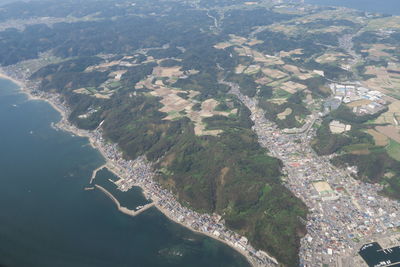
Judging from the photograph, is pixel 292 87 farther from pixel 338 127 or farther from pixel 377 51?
pixel 377 51

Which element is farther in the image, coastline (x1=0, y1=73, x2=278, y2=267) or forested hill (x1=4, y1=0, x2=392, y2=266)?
forested hill (x1=4, y1=0, x2=392, y2=266)

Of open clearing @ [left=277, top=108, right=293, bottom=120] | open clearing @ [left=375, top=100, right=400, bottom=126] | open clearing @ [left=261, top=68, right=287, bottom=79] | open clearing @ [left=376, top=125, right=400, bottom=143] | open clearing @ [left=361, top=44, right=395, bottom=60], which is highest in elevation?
open clearing @ [left=376, top=125, right=400, bottom=143]

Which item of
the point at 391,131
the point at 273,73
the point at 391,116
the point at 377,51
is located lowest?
the point at 273,73

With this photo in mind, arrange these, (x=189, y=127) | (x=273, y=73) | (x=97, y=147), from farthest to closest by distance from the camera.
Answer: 1. (x=273, y=73)
2. (x=189, y=127)
3. (x=97, y=147)

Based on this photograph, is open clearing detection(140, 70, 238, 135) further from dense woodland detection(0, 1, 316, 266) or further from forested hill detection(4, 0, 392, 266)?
dense woodland detection(0, 1, 316, 266)

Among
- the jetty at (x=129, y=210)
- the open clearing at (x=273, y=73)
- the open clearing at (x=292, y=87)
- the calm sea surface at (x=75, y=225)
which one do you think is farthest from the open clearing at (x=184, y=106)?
the open clearing at (x=273, y=73)

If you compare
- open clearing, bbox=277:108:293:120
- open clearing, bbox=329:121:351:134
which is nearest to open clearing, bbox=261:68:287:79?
open clearing, bbox=277:108:293:120

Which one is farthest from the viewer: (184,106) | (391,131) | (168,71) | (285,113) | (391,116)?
(168,71)

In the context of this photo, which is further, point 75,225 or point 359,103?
point 359,103

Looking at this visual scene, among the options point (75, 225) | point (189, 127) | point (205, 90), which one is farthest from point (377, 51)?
point (75, 225)
